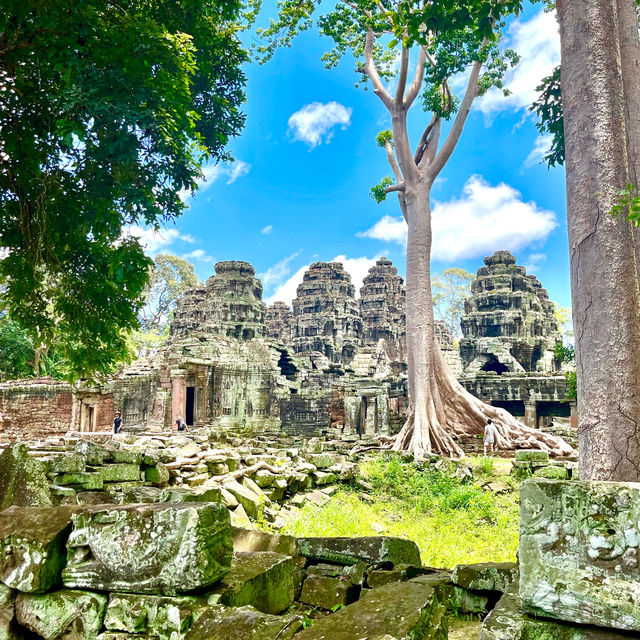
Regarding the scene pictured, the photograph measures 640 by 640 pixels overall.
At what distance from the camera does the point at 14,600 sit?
210cm

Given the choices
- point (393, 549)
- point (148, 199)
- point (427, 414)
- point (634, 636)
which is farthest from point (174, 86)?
point (427, 414)

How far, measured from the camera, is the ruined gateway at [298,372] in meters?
20.9

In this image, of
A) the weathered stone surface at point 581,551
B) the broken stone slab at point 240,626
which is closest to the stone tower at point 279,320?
the broken stone slab at point 240,626

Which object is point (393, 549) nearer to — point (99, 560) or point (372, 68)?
point (99, 560)

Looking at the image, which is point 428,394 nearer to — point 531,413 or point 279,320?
point 531,413

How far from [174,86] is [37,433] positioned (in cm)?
1980

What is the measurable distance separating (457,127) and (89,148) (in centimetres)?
1230

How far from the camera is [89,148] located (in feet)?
21.2

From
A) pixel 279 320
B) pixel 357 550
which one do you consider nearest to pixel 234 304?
pixel 279 320

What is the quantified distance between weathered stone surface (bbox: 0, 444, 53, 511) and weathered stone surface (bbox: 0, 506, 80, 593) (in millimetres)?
1114

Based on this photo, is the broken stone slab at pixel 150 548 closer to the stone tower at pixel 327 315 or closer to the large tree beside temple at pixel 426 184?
the large tree beside temple at pixel 426 184

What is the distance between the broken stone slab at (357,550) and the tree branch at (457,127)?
14.5m

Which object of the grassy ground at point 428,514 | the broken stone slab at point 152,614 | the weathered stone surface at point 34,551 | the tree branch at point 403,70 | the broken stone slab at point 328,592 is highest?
the tree branch at point 403,70

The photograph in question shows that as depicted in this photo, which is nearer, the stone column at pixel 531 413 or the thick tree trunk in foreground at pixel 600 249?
the thick tree trunk in foreground at pixel 600 249
